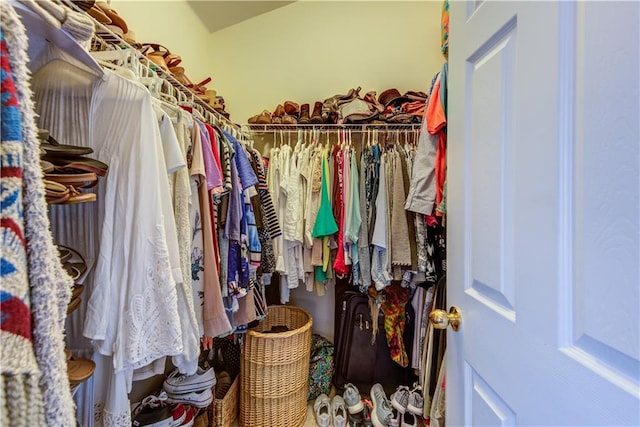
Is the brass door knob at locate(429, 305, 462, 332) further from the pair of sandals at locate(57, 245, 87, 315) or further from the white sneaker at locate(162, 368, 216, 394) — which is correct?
the white sneaker at locate(162, 368, 216, 394)

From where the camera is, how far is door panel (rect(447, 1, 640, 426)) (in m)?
0.32

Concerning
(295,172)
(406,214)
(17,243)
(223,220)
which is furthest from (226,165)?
(406,214)

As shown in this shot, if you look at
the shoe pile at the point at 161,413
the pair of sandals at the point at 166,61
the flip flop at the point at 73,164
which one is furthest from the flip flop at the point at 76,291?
the pair of sandals at the point at 166,61

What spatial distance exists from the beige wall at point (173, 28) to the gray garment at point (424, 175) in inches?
55.6

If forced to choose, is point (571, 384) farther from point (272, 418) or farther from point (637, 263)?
point (272, 418)

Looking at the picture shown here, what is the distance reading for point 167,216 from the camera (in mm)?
706

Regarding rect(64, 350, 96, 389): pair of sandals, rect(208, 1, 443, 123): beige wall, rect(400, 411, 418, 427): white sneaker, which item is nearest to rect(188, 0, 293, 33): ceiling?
rect(208, 1, 443, 123): beige wall

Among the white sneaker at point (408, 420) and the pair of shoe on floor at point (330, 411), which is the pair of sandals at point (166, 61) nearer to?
the pair of shoe on floor at point (330, 411)

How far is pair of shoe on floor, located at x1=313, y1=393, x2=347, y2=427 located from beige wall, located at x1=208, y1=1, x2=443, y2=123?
1.98 meters

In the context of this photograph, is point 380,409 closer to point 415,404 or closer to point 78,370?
point 415,404

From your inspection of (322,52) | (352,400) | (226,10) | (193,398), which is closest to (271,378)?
(193,398)

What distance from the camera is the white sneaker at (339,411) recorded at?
4.96 feet

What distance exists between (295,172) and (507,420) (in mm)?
1355

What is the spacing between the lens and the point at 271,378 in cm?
143
